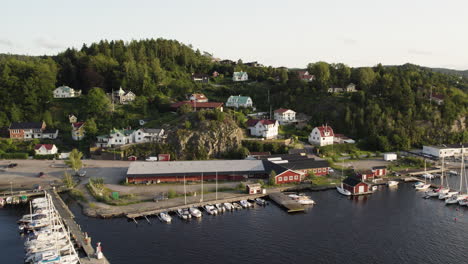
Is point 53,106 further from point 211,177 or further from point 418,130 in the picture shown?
point 418,130

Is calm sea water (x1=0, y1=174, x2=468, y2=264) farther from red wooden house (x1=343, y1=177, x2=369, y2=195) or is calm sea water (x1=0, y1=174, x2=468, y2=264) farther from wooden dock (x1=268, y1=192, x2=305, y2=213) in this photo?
red wooden house (x1=343, y1=177, x2=369, y2=195)

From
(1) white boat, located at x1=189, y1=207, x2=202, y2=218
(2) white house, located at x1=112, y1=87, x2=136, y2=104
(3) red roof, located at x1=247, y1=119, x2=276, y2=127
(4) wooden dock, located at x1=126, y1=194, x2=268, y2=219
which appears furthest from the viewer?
(2) white house, located at x1=112, y1=87, x2=136, y2=104

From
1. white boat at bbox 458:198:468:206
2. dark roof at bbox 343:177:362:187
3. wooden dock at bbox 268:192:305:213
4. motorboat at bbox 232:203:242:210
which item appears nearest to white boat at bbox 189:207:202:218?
motorboat at bbox 232:203:242:210

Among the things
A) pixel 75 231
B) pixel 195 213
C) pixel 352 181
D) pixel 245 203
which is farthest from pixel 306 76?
pixel 75 231

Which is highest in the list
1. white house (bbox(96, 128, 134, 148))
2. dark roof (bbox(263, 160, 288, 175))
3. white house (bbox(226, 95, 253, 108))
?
white house (bbox(226, 95, 253, 108))

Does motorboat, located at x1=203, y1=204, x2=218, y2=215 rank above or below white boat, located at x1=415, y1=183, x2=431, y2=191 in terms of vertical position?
below

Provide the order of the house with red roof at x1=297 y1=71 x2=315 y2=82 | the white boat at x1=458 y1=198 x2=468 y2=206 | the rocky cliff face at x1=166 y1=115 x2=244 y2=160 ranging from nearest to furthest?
the white boat at x1=458 y1=198 x2=468 y2=206 → the rocky cliff face at x1=166 y1=115 x2=244 y2=160 → the house with red roof at x1=297 y1=71 x2=315 y2=82

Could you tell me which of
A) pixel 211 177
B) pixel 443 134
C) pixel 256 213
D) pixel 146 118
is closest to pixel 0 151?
pixel 146 118
